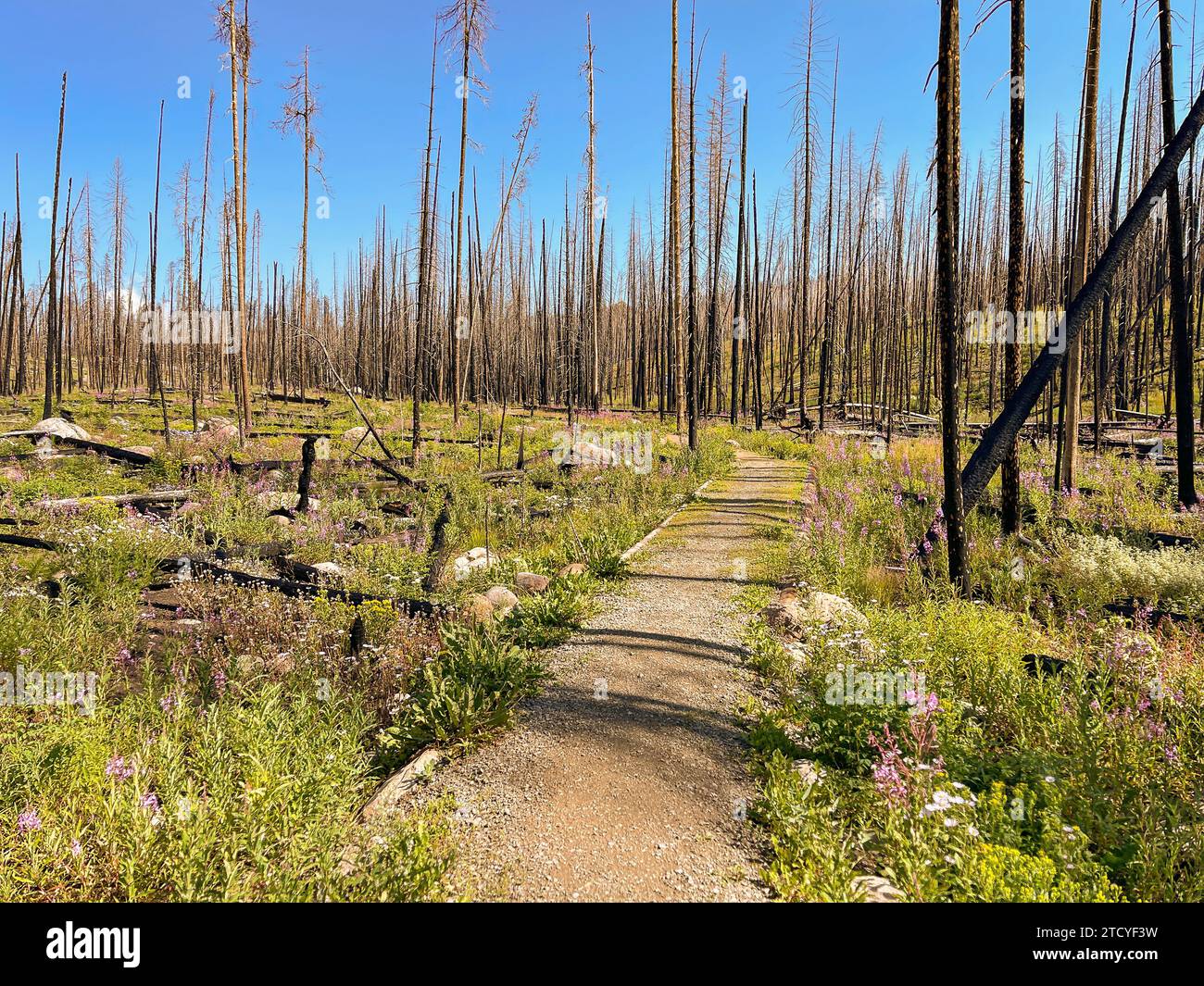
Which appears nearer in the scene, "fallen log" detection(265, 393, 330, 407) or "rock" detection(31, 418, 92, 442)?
"rock" detection(31, 418, 92, 442)

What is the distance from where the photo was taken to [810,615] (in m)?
4.95

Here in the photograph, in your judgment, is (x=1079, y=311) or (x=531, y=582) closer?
(x=1079, y=311)

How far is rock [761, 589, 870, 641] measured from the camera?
4.70 metres

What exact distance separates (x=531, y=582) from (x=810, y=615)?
120 inches

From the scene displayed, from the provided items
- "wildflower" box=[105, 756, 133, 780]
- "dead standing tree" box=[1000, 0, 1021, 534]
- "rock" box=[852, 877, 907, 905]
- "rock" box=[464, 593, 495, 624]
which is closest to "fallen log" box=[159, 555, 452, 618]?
"rock" box=[464, 593, 495, 624]

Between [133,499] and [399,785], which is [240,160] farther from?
[399,785]

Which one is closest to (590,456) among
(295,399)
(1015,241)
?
(1015,241)

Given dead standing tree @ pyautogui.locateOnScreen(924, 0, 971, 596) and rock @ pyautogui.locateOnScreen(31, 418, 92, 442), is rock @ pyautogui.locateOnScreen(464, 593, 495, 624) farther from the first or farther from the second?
rock @ pyautogui.locateOnScreen(31, 418, 92, 442)

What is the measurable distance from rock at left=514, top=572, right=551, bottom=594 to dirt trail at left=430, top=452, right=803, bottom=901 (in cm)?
122

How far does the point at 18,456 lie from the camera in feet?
40.4

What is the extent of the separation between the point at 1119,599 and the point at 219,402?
33723 mm

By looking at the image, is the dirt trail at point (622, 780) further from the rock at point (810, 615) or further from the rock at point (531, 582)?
the rock at point (531, 582)
